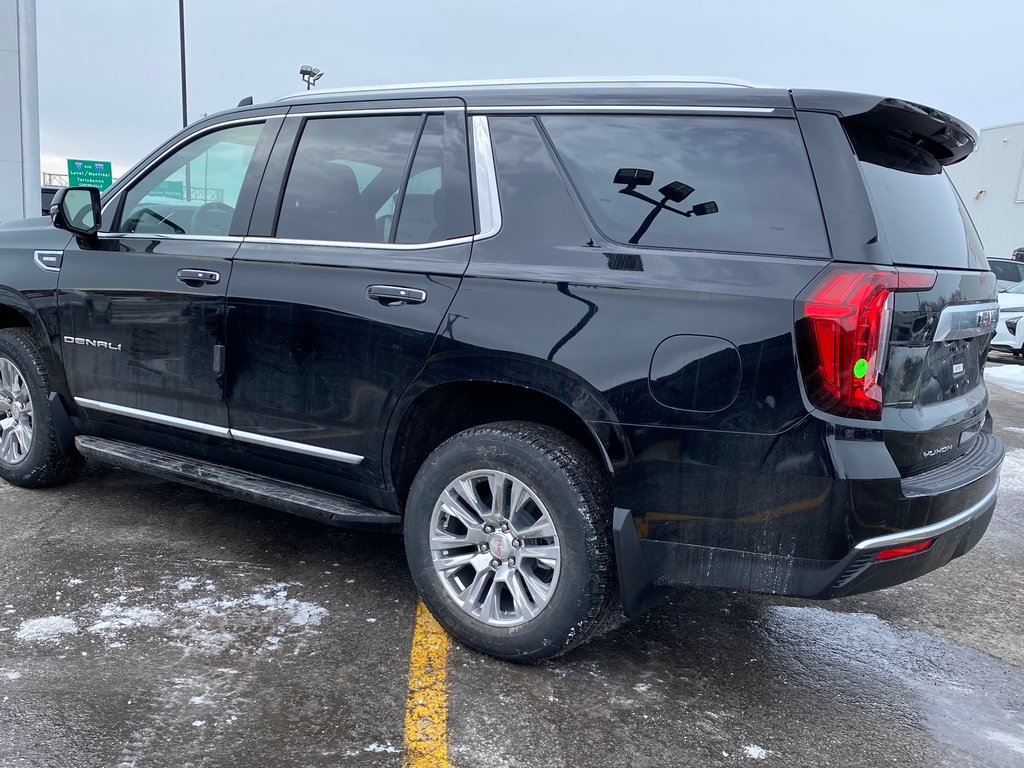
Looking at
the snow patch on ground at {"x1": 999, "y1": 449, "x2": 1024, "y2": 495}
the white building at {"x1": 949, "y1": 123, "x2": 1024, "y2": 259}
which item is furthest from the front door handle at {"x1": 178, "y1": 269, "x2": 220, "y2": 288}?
the white building at {"x1": 949, "y1": 123, "x2": 1024, "y2": 259}

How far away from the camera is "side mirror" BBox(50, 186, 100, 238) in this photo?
4012 mm

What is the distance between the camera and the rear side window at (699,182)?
2.52 metres

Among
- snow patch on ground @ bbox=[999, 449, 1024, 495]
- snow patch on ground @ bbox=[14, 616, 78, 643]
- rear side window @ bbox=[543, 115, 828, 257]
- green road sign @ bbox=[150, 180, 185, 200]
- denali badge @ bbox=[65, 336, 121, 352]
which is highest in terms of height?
rear side window @ bbox=[543, 115, 828, 257]

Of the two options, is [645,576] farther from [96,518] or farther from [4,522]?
[4,522]

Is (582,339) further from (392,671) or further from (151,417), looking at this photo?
(151,417)

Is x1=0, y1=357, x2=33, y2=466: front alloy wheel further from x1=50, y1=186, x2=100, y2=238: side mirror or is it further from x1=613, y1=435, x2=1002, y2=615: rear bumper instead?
x1=613, y1=435, x2=1002, y2=615: rear bumper

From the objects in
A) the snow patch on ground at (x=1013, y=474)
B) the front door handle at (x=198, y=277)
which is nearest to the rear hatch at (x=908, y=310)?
the front door handle at (x=198, y=277)

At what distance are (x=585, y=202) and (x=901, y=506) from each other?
1342 millimetres

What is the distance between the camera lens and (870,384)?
2.38 m

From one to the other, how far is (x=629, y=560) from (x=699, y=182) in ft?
3.91

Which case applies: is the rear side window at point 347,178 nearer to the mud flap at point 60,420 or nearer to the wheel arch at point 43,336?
the wheel arch at point 43,336

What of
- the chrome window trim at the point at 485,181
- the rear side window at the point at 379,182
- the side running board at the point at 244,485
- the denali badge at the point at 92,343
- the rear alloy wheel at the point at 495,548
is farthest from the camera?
the denali badge at the point at 92,343

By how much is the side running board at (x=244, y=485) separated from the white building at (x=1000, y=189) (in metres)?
35.8

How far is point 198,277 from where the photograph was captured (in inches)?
142
